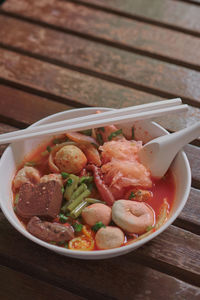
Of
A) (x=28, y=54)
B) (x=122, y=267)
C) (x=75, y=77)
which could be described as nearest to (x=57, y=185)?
(x=122, y=267)

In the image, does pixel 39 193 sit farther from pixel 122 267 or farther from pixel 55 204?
pixel 122 267

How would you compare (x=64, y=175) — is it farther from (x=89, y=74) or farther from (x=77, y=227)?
(x=89, y=74)

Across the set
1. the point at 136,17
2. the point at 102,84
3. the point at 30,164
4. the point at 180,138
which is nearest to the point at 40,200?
the point at 30,164

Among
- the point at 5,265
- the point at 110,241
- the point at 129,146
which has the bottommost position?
the point at 5,265

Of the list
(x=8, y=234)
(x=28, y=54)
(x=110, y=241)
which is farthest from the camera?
(x=28, y=54)

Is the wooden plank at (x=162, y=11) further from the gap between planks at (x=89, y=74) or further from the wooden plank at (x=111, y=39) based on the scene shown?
the gap between planks at (x=89, y=74)

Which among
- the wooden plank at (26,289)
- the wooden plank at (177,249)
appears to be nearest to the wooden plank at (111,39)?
the wooden plank at (177,249)

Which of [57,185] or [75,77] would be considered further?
[75,77]
